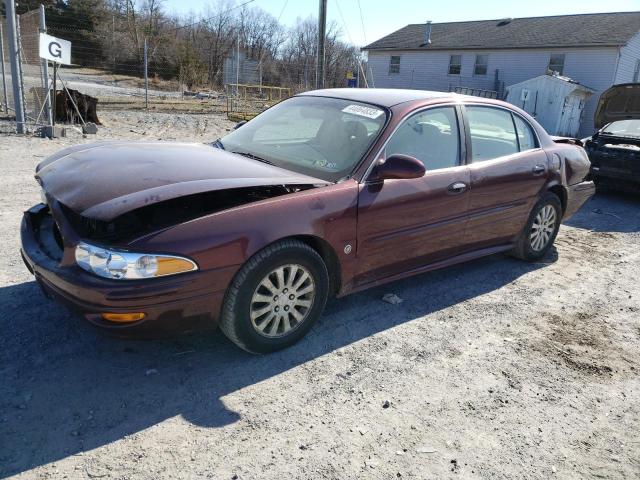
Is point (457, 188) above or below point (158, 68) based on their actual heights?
below

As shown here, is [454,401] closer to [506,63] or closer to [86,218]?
[86,218]

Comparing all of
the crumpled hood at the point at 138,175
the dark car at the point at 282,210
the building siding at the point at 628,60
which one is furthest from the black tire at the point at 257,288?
the building siding at the point at 628,60

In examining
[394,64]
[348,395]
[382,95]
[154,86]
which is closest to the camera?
[348,395]

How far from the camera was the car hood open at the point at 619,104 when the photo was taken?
35.2 ft

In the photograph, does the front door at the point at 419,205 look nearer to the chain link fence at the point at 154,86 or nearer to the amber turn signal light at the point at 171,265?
the amber turn signal light at the point at 171,265

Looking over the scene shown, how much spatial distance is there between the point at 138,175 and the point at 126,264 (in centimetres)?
74

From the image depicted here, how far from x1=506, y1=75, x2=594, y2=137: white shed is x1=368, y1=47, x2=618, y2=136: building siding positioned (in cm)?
119

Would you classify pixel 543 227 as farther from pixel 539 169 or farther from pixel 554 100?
→ pixel 554 100

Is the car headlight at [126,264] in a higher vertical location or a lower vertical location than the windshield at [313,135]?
lower

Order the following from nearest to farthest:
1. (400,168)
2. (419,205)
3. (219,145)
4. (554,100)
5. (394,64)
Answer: (400,168)
(419,205)
(219,145)
(554,100)
(394,64)

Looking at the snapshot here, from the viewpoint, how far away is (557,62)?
86.1 feet

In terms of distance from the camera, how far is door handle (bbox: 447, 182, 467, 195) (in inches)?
156

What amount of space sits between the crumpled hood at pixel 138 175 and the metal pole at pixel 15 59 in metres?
8.43

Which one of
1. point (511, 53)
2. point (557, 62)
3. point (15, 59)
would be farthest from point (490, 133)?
point (511, 53)
